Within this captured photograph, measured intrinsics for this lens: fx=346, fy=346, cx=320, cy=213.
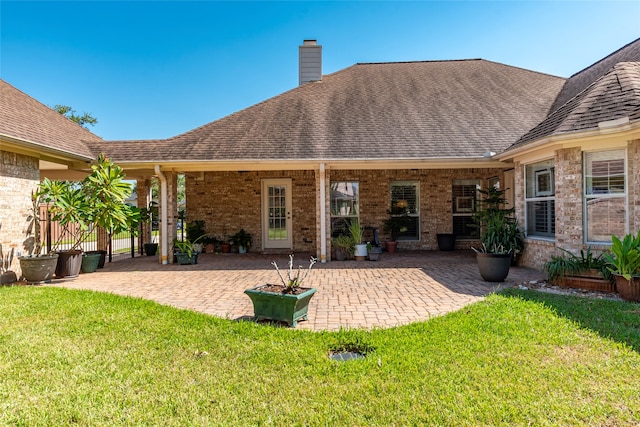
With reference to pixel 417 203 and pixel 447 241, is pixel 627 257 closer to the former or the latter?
pixel 447 241

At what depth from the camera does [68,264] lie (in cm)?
777

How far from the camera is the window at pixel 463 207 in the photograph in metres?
12.4

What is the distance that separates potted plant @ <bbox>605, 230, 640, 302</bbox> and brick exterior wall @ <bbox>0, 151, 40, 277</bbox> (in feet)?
36.2

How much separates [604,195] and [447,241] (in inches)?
226

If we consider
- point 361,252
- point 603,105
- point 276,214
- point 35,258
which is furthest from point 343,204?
point 35,258

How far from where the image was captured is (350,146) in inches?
378

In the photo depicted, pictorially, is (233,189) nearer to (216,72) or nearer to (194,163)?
(194,163)

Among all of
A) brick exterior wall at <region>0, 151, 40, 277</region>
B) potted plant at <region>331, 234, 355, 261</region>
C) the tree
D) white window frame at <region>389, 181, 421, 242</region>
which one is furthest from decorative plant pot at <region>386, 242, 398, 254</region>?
the tree

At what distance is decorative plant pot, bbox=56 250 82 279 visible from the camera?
7.76 m

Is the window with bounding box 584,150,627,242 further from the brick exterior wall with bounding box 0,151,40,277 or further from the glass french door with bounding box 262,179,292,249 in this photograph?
the brick exterior wall with bounding box 0,151,40,277

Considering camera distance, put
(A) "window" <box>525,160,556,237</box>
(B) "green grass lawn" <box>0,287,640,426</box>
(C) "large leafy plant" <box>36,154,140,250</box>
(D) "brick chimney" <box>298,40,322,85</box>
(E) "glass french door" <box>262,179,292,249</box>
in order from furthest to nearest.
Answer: (D) "brick chimney" <box>298,40,322,85</box> < (E) "glass french door" <box>262,179,292,249</box> < (A) "window" <box>525,160,556,237</box> < (C) "large leafy plant" <box>36,154,140,250</box> < (B) "green grass lawn" <box>0,287,640,426</box>

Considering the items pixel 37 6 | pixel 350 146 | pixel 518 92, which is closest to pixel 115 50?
pixel 37 6

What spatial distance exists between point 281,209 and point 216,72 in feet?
25.4

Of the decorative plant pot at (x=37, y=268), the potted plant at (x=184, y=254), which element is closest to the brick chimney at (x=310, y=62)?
the potted plant at (x=184, y=254)
